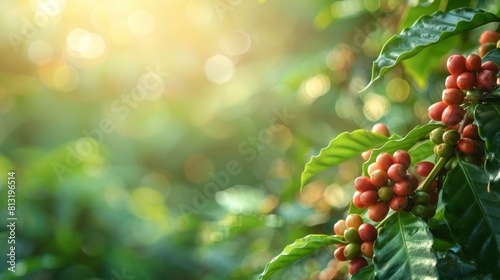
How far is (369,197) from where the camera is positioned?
82cm

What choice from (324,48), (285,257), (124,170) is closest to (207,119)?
(124,170)

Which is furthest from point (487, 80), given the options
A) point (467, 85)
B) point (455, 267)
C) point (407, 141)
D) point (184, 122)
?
point (184, 122)

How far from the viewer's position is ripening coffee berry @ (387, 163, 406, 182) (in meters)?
0.80

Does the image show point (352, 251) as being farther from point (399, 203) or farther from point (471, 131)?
point (471, 131)

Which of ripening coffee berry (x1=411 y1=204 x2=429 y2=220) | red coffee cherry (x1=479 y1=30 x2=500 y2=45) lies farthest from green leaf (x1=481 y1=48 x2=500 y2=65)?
ripening coffee berry (x1=411 y1=204 x2=429 y2=220)

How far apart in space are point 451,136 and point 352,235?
0.63 ft

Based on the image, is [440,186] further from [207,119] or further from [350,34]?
[207,119]

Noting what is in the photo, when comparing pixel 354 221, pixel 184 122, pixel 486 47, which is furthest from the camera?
pixel 184 122

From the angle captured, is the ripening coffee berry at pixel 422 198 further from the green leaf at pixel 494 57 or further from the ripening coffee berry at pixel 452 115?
the green leaf at pixel 494 57

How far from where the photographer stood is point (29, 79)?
2.86 meters

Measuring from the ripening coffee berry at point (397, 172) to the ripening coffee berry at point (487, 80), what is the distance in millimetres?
155

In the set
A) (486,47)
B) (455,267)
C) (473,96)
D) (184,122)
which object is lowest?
(455,267)

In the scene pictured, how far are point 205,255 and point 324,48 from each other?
0.89 m

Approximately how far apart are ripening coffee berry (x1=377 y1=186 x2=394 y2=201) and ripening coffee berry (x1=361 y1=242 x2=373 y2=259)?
0.07 m
